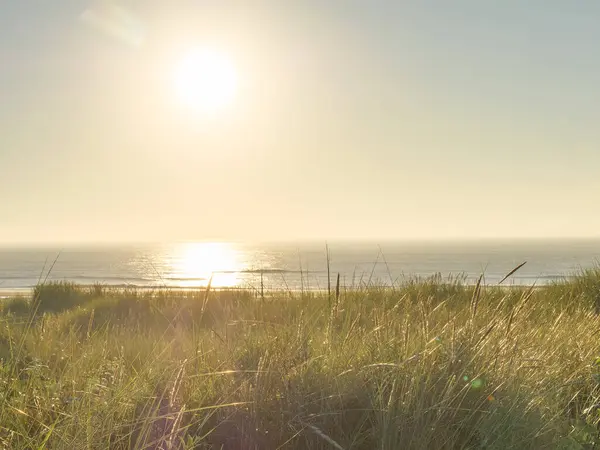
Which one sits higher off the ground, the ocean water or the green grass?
the green grass

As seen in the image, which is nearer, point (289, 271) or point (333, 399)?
point (333, 399)

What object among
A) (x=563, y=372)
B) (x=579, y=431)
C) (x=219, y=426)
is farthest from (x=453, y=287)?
(x=219, y=426)

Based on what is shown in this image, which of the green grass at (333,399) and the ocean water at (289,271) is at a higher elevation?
the green grass at (333,399)

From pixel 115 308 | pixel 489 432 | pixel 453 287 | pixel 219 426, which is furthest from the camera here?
pixel 115 308

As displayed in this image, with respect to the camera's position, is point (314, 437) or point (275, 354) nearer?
point (314, 437)

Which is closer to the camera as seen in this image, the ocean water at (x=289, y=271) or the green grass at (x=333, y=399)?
the green grass at (x=333, y=399)

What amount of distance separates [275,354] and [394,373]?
0.92 meters

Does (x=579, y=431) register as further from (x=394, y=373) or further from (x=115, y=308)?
(x=115, y=308)

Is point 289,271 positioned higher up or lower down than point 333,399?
higher up

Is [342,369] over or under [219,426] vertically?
over

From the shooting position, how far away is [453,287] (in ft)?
46.2

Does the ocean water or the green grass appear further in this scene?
the ocean water

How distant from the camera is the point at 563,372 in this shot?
5.16 meters

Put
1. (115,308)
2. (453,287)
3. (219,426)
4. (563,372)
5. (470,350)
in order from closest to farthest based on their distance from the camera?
(219,426)
(470,350)
(563,372)
(453,287)
(115,308)
